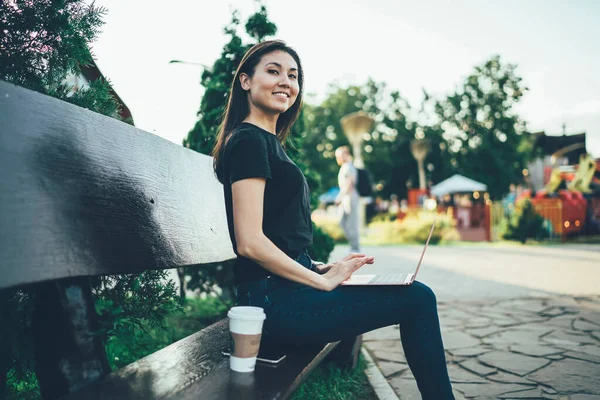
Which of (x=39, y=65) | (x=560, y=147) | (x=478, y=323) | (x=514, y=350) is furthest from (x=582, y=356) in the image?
(x=560, y=147)

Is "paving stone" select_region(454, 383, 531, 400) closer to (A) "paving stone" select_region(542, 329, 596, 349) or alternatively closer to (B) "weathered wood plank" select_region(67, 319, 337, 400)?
(A) "paving stone" select_region(542, 329, 596, 349)

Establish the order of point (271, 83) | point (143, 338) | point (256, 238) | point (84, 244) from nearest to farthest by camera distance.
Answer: point (84, 244), point (256, 238), point (271, 83), point (143, 338)

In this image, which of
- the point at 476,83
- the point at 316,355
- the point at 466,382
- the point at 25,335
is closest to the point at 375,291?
the point at 316,355

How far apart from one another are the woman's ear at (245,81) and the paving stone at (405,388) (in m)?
1.95

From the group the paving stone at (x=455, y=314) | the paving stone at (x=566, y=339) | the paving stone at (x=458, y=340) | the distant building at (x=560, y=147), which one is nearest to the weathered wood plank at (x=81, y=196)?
the paving stone at (x=458, y=340)

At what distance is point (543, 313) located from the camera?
4824mm

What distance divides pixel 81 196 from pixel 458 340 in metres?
3.40

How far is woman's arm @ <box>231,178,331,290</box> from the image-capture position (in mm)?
1712

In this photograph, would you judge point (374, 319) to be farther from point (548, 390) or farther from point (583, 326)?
point (583, 326)

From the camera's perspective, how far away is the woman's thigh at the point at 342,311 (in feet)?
5.67

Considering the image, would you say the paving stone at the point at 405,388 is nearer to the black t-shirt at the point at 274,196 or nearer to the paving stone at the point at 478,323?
the black t-shirt at the point at 274,196

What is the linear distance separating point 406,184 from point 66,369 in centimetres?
3998

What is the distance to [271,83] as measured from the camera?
2125 millimetres

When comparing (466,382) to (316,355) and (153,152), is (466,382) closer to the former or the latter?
(316,355)
